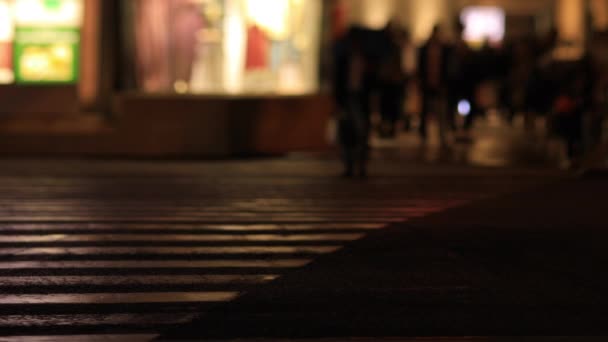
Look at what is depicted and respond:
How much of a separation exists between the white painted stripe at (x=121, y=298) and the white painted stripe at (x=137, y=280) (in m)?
0.41

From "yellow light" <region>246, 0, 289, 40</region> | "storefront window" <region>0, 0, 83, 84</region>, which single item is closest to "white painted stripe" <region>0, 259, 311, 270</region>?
"storefront window" <region>0, 0, 83, 84</region>

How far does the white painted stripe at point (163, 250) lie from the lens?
33.1 feet

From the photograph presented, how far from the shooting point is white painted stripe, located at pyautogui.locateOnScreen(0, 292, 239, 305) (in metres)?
7.98

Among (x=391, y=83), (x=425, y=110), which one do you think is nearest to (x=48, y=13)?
(x=391, y=83)

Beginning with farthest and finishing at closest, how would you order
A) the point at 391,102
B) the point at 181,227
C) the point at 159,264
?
the point at 391,102
the point at 181,227
the point at 159,264

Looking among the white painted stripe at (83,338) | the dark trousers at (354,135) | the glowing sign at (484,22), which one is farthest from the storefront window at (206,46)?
the glowing sign at (484,22)

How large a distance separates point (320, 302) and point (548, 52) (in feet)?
62.6

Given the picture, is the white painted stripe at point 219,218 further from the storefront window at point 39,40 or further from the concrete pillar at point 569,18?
the concrete pillar at point 569,18

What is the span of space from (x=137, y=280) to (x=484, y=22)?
135 feet

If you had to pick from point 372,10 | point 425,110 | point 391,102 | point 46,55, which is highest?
point 372,10

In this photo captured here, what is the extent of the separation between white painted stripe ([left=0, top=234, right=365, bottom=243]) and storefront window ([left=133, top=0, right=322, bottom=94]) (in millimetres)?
9928

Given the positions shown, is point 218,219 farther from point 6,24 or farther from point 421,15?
point 421,15

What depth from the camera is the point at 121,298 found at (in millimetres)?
8117

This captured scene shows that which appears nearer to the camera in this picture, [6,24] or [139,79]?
[6,24]
